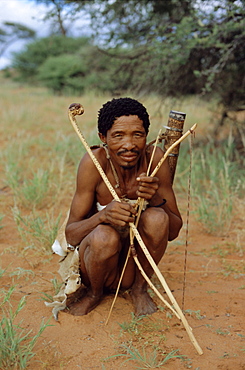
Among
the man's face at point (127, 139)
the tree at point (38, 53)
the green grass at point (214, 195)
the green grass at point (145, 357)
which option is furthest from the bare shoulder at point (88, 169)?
the tree at point (38, 53)

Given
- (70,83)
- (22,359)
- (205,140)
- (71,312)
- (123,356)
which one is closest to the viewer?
(22,359)

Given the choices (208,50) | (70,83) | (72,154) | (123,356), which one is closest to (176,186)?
(72,154)

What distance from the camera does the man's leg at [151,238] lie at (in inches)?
82.9

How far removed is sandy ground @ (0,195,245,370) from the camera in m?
1.84

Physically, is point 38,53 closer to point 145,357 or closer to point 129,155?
point 129,155

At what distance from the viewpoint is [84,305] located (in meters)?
2.26

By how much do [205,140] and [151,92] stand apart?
4.45 ft

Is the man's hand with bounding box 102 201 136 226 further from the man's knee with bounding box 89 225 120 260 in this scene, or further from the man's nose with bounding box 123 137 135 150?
the man's nose with bounding box 123 137 135 150

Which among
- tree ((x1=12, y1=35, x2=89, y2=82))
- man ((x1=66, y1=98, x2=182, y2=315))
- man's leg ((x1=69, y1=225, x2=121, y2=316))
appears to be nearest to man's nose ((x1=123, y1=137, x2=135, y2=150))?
man ((x1=66, y1=98, x2=182, y2=315))

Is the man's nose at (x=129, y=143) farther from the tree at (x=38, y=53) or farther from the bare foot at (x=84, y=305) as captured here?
the tree at (x=38, y=53)

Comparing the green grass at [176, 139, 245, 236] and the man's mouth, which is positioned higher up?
the man's mouth

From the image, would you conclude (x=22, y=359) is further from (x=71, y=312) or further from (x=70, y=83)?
(x=70, y=83)

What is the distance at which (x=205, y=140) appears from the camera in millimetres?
6391

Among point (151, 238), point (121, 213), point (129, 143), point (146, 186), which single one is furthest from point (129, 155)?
point (151, 238)
